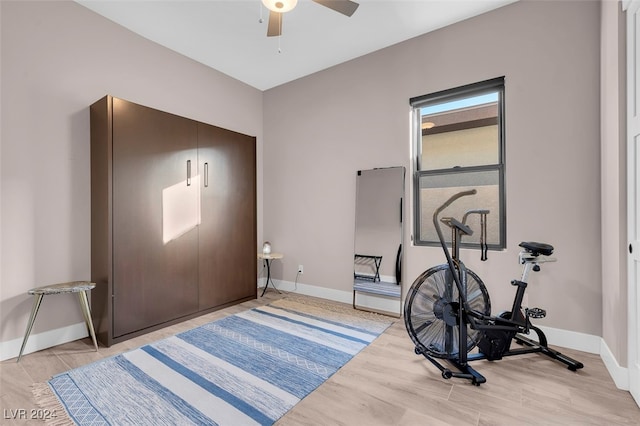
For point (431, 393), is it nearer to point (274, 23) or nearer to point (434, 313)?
point (434, 313)

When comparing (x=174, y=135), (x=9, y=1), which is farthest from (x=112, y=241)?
(x=9, y=1)

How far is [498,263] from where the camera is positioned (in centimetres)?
271

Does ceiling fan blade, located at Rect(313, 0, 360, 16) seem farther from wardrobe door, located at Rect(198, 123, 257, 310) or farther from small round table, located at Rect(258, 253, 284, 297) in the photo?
small round table, located at Rect(258, 253, 284, 297)

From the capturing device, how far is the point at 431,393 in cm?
182

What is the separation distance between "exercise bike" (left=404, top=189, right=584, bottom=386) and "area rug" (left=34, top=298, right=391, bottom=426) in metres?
0.63

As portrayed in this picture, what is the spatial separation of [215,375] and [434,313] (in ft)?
5.25

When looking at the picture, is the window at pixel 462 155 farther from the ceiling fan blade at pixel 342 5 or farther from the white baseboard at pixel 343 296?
the ceiling fan blade at pixel 342 5

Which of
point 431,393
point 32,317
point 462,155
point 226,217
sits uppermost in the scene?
point 462,155

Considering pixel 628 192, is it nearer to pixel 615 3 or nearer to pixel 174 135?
pixel 615 3

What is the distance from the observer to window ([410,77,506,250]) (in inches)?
110

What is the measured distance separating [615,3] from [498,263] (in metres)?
2.03

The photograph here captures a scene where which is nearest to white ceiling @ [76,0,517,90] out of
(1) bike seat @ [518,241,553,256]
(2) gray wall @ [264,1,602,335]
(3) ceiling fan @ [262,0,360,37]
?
(2) gray wall @ [264,1,602,335]

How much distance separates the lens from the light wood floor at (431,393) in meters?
1.60

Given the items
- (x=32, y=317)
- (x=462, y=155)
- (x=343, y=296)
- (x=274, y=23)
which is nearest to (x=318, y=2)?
(x=274, y=23)
